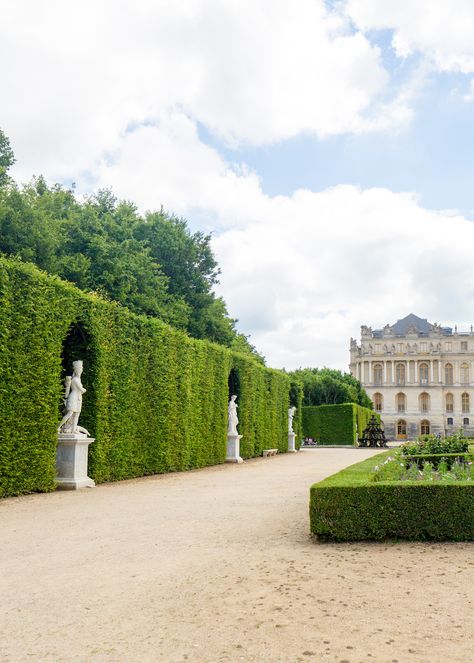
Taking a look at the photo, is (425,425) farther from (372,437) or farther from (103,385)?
(103,385)

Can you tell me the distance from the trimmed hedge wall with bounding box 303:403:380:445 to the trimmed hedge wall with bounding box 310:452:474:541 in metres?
40.2

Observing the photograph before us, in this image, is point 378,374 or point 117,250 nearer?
point 117,250

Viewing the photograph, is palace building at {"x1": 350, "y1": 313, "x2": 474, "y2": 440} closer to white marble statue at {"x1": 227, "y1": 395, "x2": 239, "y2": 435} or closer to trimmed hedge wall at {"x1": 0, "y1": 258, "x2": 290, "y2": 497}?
white marble statue at {"x1": 227, "y1": 395, "x2": 239, "y2": 435}

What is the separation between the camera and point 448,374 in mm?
106188

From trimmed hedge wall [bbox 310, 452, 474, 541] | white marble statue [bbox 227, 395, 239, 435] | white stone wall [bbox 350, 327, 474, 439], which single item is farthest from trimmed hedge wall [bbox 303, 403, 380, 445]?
white stone wall [bbox 350, 327, 474, 439]

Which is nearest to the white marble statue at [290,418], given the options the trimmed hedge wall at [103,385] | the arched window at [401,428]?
the trimmed hedge wall at [103,385]

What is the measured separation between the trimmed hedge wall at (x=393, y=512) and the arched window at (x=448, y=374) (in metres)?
104

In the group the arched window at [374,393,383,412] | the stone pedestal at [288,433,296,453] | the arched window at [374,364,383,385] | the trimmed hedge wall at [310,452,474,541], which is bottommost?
the stone pedestal at [288,433,296,453]

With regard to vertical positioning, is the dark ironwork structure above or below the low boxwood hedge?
below

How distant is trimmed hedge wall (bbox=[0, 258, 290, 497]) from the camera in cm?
1202

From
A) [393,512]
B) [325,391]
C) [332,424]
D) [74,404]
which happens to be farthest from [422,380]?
[393,512]

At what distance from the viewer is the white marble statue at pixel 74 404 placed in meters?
13.7

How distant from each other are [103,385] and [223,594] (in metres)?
10.4

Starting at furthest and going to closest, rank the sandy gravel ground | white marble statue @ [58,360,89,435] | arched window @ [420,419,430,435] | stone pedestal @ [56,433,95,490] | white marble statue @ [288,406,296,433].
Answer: arched window @ [420,419,430,435]
white marble statue @ [288,406,296,433]
white marble statue @ [58,360,89,435]
stone pedestal @ [56,433,95,490]
the sandy gravel ground
